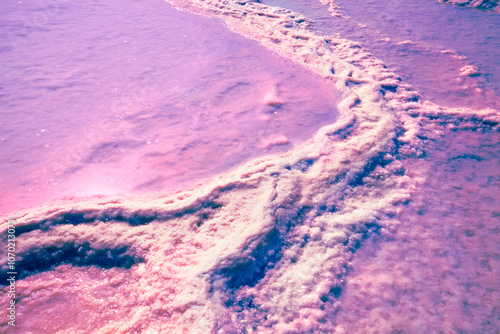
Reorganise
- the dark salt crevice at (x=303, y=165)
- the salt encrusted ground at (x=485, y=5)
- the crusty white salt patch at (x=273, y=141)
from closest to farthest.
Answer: the dark salt crevice at (x=303, y=165) < the crusty white salt patch at (x=273, y=141) < the salt encrusted ground at (x=485, y=5)

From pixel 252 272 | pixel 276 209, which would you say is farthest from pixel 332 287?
pixel 276 209

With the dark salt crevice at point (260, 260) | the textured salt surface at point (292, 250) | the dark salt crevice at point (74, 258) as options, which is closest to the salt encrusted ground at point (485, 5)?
the textured salt surface at point (292, 250)

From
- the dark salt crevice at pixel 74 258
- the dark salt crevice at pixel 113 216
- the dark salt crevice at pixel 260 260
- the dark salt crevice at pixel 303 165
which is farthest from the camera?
the dark salt crevice at pixel 303 165

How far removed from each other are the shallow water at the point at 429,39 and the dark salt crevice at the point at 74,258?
3.42 meters

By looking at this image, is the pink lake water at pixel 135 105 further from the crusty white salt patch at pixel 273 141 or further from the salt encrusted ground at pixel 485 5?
the salt encrusted ground at pixel 485 5

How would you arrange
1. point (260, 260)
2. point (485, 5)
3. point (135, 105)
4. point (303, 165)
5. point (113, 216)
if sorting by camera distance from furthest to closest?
point (485, 5)
point (135, 105)
point (303, 165)
point (113, 216)
point (260, 260)

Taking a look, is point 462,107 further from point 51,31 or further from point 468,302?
point 51,31

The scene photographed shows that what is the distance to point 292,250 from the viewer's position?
172cm

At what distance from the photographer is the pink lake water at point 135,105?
2254 millimetres

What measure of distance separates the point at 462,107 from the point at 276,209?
253 centimetres

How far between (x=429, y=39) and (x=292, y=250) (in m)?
4.42

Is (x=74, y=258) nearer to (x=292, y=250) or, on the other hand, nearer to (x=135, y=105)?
(x=292, y=250)

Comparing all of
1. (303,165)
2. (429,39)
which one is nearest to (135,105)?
(303,165)

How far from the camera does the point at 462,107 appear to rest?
117 inches
